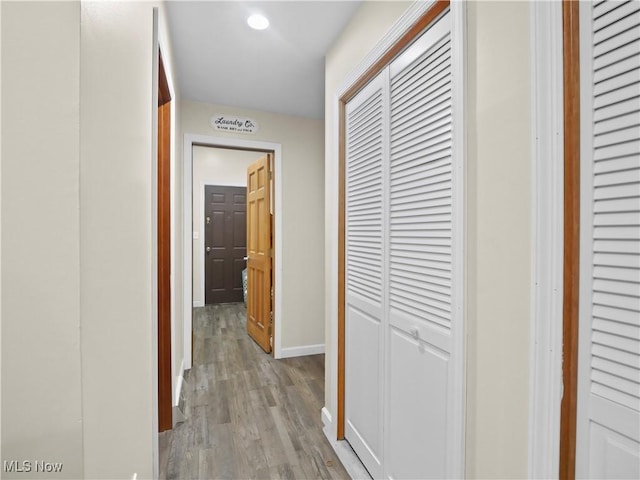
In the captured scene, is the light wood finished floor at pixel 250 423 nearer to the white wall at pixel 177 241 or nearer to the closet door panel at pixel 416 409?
the white wall at pixel 177 241

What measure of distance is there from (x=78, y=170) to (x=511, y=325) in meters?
1.06

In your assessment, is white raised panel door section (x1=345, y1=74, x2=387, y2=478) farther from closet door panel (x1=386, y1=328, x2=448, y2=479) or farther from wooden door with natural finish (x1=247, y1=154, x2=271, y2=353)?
wooden door with natural finish (x1=247, y1=154, x2=271, y2=353)

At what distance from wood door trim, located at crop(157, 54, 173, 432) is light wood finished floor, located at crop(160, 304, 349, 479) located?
0.62ft

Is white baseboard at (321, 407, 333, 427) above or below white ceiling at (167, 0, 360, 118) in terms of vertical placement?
below

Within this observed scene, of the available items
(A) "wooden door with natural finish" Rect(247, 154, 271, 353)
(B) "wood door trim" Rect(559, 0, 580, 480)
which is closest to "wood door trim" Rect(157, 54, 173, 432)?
(A) "wooden door with natural finish" Rect(247, 154, 271, 353)

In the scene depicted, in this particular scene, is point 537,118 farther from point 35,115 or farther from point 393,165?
point 35,115

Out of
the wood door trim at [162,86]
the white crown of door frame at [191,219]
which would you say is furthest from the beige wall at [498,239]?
the white crown of door frame at [191,219]

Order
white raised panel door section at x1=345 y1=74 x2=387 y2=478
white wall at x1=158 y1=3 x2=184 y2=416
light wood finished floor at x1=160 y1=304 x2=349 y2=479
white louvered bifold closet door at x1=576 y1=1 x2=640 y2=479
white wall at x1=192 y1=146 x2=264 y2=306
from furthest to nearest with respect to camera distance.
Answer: white wall at x1=192 y1=146 x2=264 y2=306, white wall at x1=158 y1=3 x2=184 y2=416, light wood finished floor at x1=160 y1=304 x2=349 y2=479, white raised panel door section at x1=345 y1=74 x2=387 y2=478, white louvered bifold closet door at x1=576 y1=1 x2=640 y2=479

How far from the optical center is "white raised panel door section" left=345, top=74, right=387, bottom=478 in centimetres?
160

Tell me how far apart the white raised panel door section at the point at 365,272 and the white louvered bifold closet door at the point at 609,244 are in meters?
0.88

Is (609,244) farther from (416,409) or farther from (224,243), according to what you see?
(224,243)

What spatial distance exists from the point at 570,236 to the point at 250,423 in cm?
214

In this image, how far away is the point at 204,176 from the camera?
18.5 ft

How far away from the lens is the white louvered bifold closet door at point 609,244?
65 centimetres
